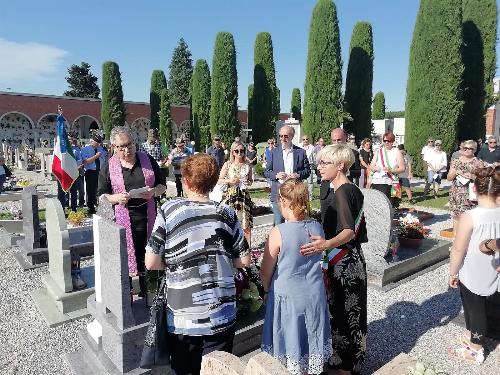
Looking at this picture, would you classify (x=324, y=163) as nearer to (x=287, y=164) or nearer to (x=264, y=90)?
(x=287, y=164)

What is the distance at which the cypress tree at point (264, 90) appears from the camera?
1099 inches

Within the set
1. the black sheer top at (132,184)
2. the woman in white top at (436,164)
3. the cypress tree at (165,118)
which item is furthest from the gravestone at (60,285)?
the cypress tree at (165,118)

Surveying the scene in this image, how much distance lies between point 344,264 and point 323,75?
2013cm

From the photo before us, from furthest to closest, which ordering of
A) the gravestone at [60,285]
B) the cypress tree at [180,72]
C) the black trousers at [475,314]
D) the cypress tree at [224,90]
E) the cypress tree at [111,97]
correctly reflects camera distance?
the cypress tree at [180,72] < the cypress tree at [111,97] < the cypress tree at [224,90] < the gravestone at [60,285] < the black trousers at [475,314]

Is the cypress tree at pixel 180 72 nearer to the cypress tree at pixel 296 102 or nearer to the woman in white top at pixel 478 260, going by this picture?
the cypress tree at pixel 296 102

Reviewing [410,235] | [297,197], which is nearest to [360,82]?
[410,235]

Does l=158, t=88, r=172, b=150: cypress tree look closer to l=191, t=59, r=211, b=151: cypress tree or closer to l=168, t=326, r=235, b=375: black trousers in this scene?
l=191, t=59, r=211, b=151: cypress tree

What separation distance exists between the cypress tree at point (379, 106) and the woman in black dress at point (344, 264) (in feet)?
158

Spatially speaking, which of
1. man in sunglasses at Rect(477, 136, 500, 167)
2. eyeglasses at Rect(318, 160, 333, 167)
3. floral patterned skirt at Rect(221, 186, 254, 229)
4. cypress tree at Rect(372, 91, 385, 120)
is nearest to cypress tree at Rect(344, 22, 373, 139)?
man in sunglasses at Rect(477, 136, 500, 167)

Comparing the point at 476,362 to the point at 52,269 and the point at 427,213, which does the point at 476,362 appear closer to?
the point at 52,269

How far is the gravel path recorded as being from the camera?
3383 millimetres

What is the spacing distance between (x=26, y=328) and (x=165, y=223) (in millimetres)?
2999

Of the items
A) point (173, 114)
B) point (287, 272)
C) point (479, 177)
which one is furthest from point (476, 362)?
point (173, 114)

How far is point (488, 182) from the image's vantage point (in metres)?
3.08
